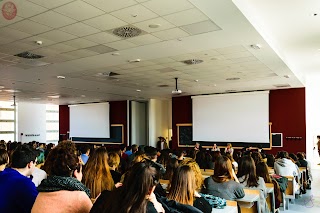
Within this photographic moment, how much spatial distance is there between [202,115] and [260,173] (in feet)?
34.6

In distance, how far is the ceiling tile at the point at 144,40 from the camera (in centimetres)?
600

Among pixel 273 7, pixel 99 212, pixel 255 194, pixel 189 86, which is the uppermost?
pixel 273 7

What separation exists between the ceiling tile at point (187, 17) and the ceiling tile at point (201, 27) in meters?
0.16

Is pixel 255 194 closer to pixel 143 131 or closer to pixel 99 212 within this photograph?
pixel 99 212

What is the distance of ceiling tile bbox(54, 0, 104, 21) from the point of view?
4.44 meters

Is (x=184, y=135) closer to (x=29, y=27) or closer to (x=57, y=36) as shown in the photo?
(x=57, y=36)

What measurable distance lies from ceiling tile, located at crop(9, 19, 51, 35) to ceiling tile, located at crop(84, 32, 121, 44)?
0.87 m

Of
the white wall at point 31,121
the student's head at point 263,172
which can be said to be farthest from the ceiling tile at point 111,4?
the white wall at point 31,121

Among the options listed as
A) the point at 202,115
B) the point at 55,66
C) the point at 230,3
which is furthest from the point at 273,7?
the point at 202,115

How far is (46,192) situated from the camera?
198 centimetres

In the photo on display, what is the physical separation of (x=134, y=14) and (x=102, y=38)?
4.68 ft

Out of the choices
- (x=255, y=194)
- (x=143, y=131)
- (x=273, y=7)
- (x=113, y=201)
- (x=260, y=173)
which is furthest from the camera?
(x=143, y=131)

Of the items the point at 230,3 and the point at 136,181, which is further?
the point at 230,3

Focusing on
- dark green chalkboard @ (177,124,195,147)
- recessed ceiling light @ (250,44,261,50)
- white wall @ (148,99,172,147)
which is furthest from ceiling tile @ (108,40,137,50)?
white wall @ (148,99,172,147)
